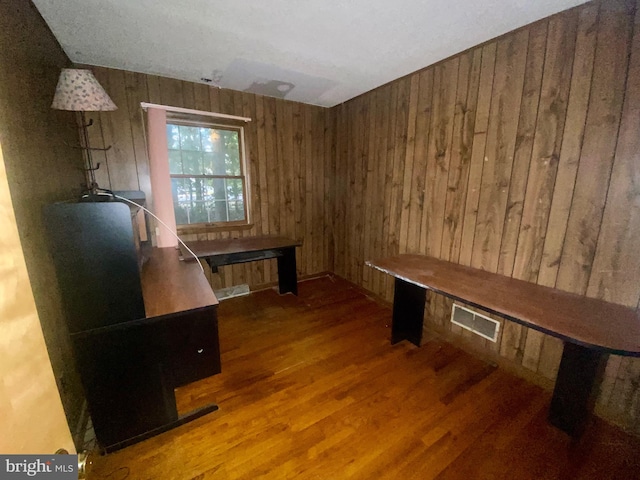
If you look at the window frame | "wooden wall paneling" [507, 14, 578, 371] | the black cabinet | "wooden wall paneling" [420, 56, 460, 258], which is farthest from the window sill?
"wooden wall paneling" [507, 14, 578, 371]

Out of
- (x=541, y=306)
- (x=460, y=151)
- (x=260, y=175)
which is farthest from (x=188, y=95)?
(x=541, y=306)

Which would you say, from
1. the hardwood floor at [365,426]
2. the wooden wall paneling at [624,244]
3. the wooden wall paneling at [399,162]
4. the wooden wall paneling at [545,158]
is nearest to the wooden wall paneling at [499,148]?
the wooden wall paneling at [545,158]

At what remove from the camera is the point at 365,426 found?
4.74 feet

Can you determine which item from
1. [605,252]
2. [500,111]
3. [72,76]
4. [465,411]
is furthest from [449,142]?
[72,76]

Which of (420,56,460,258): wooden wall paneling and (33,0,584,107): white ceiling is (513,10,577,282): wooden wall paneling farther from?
(420,56,460,258): wooden wall paneling

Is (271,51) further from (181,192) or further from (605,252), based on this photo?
(605,252)

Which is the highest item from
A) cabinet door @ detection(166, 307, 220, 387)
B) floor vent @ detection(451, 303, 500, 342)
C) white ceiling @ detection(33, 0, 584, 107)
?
white ceiling @ detection(33, 0, 584, 107)

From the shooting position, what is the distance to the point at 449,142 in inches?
83.7

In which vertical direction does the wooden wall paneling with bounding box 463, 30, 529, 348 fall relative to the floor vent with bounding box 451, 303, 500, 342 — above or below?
above

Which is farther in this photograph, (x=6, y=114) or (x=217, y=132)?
(x=217, y=132)

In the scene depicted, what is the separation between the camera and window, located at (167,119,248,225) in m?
2.74

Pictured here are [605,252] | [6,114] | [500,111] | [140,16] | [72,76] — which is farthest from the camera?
[500,111]

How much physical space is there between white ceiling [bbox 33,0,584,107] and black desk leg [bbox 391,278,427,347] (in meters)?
1.81

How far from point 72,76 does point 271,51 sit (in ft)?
4.22
